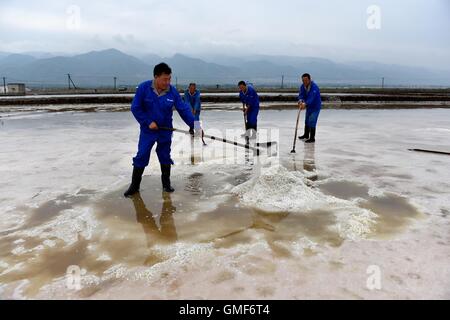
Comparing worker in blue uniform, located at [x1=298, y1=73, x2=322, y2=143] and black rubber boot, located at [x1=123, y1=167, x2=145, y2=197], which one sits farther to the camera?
worker in blue uniform, located at [x1=298, y1=73, x2=322, y2=143]

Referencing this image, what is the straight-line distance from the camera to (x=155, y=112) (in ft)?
15.3

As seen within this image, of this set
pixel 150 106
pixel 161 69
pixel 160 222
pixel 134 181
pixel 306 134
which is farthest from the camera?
pixel 306 134

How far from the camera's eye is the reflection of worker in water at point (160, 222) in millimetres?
3561

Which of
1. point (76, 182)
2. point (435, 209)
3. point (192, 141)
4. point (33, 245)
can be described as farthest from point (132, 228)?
point (192, 141)

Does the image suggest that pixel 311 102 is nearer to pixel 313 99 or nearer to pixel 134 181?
pixel 313 99

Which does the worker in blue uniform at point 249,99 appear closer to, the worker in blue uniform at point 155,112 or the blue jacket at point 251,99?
the blue jacket at point 251,99

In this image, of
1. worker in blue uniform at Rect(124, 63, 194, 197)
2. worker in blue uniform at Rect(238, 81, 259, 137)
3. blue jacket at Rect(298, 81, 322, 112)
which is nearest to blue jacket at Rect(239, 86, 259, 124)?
worker in blue uniform at Rect(238, 81, 259, 137)

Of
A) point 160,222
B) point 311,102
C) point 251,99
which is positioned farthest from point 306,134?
point 160,222

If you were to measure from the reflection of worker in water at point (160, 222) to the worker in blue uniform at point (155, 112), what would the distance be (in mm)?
509

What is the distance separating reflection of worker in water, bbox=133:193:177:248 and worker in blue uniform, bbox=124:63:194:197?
51cm

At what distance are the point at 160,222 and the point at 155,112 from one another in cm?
149

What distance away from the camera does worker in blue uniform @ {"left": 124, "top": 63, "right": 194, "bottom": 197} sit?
4.55 metres

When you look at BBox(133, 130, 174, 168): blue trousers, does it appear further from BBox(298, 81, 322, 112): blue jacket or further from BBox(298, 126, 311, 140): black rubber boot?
BBox(298, 126, 311, 140): black rubber boot

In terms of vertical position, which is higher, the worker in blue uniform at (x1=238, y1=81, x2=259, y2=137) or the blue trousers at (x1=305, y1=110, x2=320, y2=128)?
the worker in blue uniform at (x1=238, y1=81, x2=259, y2=137)
